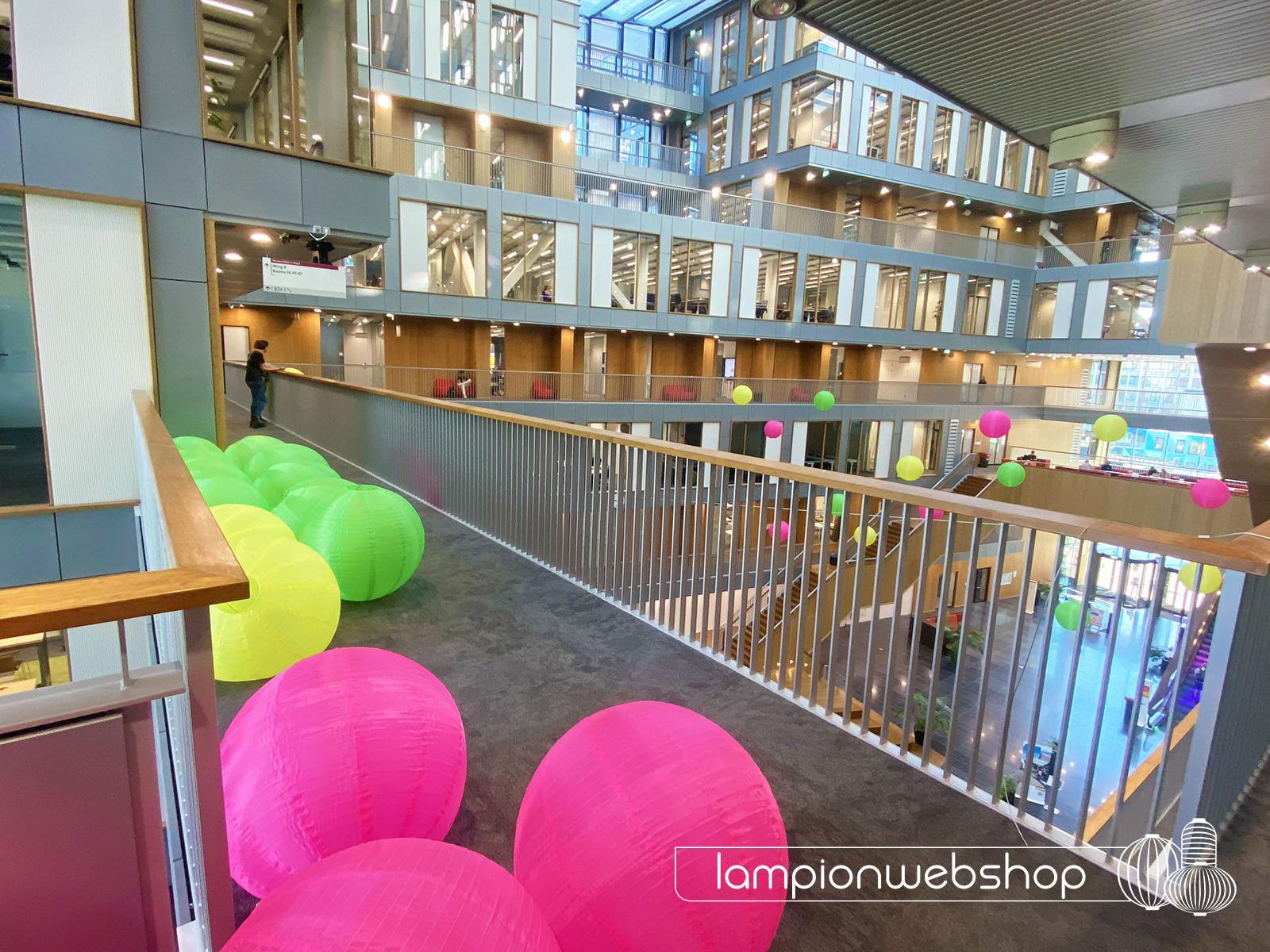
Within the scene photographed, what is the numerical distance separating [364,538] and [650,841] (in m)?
3.24

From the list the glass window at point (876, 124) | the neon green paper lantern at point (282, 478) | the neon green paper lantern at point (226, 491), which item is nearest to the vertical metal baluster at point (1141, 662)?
the neon green paper lantern at point (226, 491)

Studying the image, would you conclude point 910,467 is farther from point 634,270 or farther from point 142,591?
point 142,591

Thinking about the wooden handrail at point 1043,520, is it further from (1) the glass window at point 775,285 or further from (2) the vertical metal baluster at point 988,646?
(1) the glass window at point 775,285

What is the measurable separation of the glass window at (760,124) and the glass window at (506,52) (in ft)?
38.4

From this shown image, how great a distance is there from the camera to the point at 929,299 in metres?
30.2

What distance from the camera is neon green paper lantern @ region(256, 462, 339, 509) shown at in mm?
5457

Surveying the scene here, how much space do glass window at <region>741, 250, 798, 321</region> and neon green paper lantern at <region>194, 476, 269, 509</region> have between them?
23784 mm

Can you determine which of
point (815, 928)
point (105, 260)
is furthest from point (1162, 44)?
point (105, 260)

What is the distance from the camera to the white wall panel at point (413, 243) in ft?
65.6

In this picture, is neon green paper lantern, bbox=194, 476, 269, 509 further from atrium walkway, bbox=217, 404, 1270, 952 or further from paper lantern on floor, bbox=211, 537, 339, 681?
paper lantern on floor, bbox=211, 537, 339, 681

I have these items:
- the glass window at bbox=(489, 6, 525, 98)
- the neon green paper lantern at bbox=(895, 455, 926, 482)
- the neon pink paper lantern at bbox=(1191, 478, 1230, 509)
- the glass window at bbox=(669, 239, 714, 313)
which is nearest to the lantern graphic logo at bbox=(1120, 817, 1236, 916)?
the neon pink paper lantern at bbox=(1191, 478, 1230, 509)

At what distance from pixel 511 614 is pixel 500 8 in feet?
79.8

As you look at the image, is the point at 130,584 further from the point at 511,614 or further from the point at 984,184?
the point at 984,184

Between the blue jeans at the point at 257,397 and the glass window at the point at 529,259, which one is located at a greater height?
the glass window at the point at 529,259
